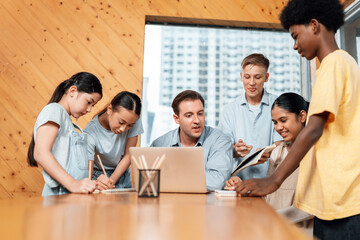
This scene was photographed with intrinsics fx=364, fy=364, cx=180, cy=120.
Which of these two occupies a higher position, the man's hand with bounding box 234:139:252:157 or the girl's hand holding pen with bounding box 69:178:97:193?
the man's hand with bounding box 234:139:252:157

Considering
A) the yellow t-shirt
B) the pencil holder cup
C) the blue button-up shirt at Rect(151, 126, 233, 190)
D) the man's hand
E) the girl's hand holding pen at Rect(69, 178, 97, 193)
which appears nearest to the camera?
the yellow t-shirt

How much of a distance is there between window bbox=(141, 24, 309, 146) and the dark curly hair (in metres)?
2.03

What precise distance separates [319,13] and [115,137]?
1386 mm

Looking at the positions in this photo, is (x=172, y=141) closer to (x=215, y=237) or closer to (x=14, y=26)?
(x=215, y=237)

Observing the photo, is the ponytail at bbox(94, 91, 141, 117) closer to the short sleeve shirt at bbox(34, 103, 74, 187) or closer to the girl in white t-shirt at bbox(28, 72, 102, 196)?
the girl in white t-shirt at bbox(28, 72, 102, 196)

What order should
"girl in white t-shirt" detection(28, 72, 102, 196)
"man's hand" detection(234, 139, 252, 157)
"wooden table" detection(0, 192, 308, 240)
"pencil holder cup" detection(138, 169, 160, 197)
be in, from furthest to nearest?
"man's hand" detection(234, 139, 252, 157) < "girl in white t-shirt" detection(28, 72, 102, 196) < "pencil holder cup" detection(138, 169, 160, 197) < "wooden table" detection(0, 192, 308, 240)

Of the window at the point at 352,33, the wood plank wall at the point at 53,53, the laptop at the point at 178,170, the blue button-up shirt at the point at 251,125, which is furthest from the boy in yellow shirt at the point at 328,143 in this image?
the wood plank wall at the point at 53,53

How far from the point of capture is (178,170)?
4.76 ft

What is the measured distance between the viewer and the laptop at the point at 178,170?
4.71ft

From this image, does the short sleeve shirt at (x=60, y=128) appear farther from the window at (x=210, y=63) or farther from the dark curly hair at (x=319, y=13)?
the window at (x=210, y=63)

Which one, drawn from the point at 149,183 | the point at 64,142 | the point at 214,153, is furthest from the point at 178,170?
the point at 64,142

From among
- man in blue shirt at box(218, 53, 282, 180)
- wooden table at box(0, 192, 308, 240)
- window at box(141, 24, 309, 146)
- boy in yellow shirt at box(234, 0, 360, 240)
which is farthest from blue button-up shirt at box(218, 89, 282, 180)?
wooden table at box(0, 192, 308, 240)

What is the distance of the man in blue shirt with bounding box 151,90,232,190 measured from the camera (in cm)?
174

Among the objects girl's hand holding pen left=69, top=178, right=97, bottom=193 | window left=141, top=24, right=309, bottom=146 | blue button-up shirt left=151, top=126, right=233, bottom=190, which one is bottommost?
girl's hand holding pen left=69, top=178, right=97, bottom=193
